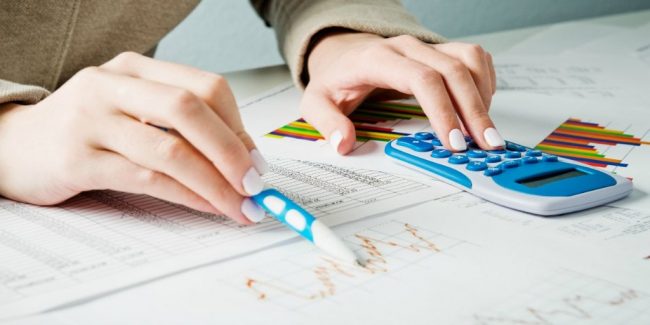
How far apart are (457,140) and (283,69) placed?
0.44m

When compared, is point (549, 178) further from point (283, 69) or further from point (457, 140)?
point (283, 69)

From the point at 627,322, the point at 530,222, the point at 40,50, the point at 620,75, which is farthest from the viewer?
the point at 620,75

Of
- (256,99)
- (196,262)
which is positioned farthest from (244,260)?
(256,99)

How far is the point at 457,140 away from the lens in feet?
1.84

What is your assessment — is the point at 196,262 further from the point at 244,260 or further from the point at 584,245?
the point at 584,245

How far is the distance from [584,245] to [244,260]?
0.20 m

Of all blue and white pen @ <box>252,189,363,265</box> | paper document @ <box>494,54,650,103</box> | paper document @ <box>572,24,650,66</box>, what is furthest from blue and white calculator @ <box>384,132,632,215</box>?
paper document @ <box>572,24,650,66</box>

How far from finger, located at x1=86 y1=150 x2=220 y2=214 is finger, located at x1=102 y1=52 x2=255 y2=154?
0.05m

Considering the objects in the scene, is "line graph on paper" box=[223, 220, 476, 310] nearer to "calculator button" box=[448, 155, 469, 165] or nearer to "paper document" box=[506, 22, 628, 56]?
"calculator button" box=[448, 155, 469, 165]

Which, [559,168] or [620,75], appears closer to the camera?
[559,168]

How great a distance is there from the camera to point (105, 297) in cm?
37

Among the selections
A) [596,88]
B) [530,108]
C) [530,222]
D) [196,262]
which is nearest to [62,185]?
[196,262]

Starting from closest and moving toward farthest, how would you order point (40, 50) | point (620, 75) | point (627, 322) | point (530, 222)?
point (627, 322), point (530, 222), point (40, 50), point (620, 75)

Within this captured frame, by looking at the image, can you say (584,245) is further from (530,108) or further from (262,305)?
(530,108)
